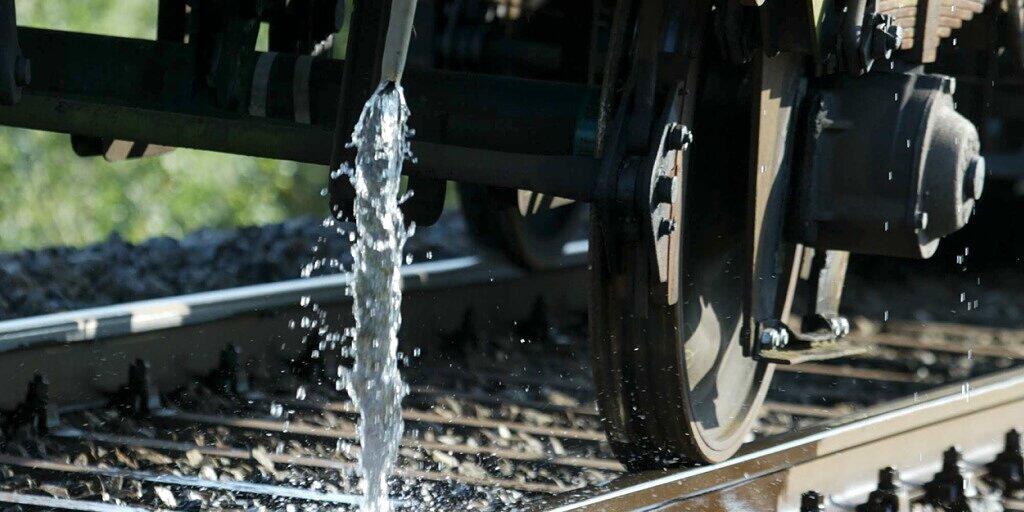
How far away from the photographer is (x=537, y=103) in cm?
333

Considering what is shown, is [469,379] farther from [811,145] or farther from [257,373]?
[811,145]

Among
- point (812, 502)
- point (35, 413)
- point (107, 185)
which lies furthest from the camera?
point (107, 185)

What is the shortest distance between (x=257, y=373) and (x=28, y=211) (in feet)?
34.1

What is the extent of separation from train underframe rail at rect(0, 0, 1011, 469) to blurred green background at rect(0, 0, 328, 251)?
33.3 ft

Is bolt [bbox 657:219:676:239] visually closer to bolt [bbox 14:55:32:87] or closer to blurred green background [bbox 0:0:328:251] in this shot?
bolt [bbox 14:55:32:87]

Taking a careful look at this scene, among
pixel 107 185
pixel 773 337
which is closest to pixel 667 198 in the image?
pixel 773 337

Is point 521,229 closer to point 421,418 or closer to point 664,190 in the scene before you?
point 421,418

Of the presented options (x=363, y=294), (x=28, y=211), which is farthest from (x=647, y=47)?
(x=28, y=211)

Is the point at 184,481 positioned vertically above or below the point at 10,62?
below

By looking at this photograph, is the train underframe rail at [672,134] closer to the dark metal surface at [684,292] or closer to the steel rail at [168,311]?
the dark metal surface at [684,292]

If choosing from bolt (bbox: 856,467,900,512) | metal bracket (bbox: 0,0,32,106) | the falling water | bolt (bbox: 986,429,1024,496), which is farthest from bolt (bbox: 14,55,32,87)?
bolt (bbox: 986,429,1024,496)

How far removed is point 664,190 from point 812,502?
0.71m

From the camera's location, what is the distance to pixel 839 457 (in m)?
3.54

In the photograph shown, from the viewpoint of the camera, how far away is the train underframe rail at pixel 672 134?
303 centimetres
